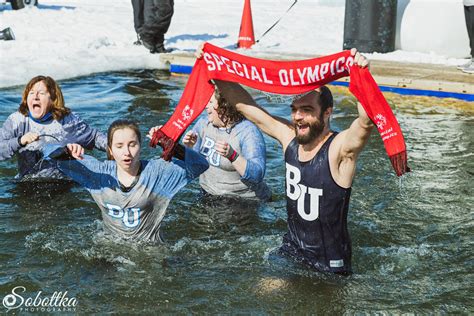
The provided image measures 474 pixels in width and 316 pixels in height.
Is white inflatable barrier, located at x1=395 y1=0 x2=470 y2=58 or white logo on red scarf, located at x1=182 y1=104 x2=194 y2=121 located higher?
white logo on red scarf, located at x1=182 y1=104 x2=194 y2=121

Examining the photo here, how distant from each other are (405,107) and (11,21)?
8824 mm

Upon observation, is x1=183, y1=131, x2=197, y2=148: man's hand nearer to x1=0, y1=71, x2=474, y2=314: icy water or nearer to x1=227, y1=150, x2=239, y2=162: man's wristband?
x1=227, y1=150, x2=239, y2=162: man's wristband

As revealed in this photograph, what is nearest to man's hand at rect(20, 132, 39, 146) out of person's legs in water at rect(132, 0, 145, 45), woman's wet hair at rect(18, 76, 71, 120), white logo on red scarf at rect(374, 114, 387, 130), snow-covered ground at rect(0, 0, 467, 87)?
woman's wet hair at rect(18, 76, 71, 120)

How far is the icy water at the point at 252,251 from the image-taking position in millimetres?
5379

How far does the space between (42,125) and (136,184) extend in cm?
188

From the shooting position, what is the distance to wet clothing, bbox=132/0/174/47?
14023 mm

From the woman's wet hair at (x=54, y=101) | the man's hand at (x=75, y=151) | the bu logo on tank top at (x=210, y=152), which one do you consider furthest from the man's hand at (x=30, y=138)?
the bu logo on tank top at (x=210, y=152)

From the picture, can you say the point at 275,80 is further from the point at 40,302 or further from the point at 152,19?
the point at 152,19

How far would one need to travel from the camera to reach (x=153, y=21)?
14102 mm

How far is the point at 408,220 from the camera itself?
23.5ft

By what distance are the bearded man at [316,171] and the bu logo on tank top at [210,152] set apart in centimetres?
137

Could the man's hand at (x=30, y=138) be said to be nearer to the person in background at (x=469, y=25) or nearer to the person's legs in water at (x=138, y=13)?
the person in background at (x=469, y=25)

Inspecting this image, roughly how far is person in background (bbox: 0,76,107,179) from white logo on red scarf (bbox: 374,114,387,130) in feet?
10.6

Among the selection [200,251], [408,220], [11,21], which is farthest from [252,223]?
[11,21]
